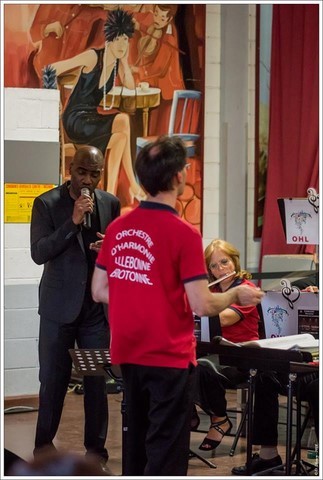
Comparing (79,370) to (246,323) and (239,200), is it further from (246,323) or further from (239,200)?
(239,200)

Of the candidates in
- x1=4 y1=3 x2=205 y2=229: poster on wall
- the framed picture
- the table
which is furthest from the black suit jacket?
the framed picture

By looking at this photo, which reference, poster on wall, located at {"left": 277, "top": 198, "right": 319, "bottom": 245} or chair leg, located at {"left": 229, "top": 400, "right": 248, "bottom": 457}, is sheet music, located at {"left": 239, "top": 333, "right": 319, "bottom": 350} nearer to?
poster on wall, located at {"left": 277, "top": 198, "right": 319, "bottom": 245}

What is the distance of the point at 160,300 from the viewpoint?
2781 millimetres

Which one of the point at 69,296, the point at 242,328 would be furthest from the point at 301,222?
the point at 69,296

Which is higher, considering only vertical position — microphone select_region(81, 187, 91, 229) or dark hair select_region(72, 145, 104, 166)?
dark hair select_region(72, 145, 104, 166)

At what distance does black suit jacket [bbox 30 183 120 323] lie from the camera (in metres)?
4.02

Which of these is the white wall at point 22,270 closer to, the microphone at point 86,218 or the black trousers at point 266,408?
the microphone at point 86,218

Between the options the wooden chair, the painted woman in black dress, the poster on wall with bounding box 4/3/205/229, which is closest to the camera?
the poster on wall with bounding box 4/3/205/229

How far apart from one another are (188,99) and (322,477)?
435 centimetres

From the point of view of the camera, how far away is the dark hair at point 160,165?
112 inches

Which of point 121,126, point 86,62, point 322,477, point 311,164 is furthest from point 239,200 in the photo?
point 322,477

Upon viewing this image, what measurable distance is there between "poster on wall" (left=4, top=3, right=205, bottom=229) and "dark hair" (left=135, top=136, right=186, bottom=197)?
3.50m

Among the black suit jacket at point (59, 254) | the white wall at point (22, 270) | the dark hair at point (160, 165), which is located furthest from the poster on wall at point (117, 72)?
the dark hair at point (160, 165)

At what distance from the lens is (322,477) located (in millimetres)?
2980
